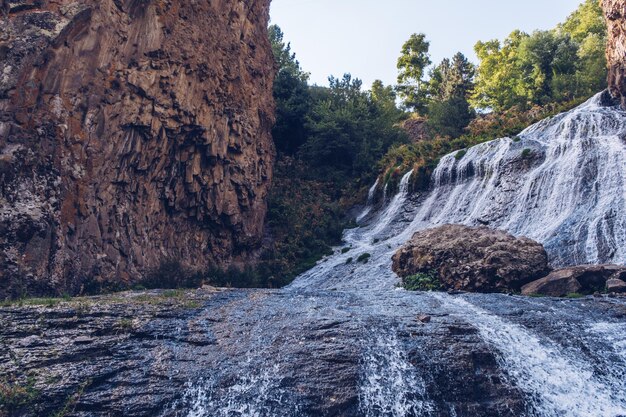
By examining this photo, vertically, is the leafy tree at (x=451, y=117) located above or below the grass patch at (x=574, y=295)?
above

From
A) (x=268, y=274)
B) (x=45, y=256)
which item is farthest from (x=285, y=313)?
(x=268, y=274)

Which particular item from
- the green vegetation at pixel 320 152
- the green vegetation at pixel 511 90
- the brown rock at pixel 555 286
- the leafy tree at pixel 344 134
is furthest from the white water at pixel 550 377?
the leafy tree at pixel 344 134

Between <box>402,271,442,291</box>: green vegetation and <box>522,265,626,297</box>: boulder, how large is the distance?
294 cm

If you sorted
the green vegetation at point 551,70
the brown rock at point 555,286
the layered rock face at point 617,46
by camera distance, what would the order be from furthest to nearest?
the green vegetation at point 551,70 < the layered rock face at point 617,46 < the brown rock at point 555,286

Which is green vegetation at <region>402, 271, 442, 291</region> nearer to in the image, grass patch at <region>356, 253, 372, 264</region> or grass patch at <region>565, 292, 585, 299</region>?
grass patch at <region>565, 292, 585, 299</region>

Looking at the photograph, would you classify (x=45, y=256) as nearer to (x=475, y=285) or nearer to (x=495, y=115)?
(x=475, y=285)

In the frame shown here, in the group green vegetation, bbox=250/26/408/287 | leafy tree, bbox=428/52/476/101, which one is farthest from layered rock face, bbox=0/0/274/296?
leafy tree, bbox=428/52/476/101

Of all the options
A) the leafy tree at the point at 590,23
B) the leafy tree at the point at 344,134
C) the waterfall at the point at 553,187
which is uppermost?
the leafy tree at the point at 590,23

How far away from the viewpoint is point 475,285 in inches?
553

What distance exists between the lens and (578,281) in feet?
40.2

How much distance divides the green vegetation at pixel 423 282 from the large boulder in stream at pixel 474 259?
0.28 ft

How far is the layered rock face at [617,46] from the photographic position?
914 inches

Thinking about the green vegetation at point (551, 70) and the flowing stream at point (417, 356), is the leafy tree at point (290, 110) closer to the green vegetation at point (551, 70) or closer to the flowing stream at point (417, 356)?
the green vegetation at point (551, 70)

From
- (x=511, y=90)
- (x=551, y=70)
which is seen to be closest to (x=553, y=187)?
(x=551, y=70)
